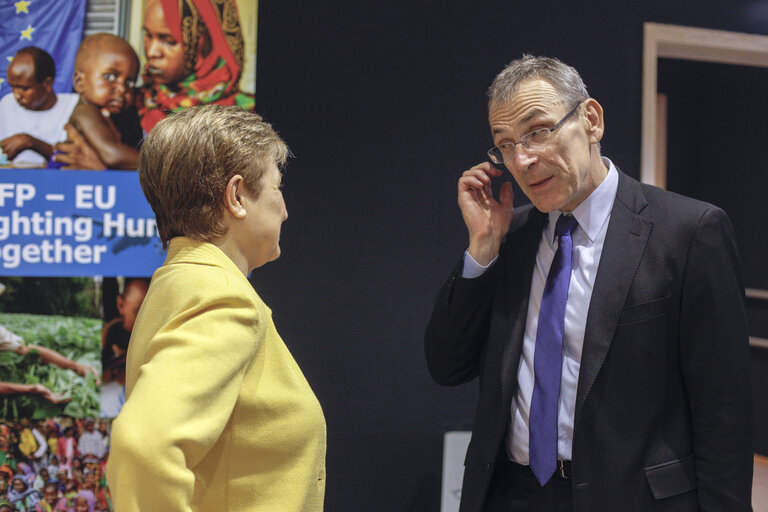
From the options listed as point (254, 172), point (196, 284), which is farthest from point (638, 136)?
point (196, 284)

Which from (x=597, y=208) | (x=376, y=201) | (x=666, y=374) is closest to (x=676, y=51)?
(x=376, y=201)

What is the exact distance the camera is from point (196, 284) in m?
1.03

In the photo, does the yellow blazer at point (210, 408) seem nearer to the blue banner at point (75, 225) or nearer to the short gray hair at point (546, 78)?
the short gray hair at point (546, 78)

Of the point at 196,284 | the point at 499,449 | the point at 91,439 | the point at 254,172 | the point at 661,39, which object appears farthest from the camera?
the point at 661,39

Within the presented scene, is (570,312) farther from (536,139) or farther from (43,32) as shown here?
(43,32)

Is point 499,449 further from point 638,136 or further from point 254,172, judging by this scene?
point 638,136

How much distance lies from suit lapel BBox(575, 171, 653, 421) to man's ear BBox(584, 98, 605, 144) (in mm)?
222

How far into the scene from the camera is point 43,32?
2.61m

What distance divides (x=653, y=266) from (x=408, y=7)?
178cm

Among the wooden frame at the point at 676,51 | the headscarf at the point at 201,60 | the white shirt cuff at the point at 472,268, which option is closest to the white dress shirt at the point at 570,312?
the white shirt cuff at the point at 472,268

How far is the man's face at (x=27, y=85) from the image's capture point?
102 inches

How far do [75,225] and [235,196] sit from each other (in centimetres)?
172

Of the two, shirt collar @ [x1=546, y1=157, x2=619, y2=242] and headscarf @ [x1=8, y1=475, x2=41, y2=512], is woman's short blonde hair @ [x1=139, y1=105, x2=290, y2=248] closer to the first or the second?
shirt collar @ [x1=546, y1=157, x2=619, y2=242]

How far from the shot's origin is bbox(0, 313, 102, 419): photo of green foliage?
2.57 metres
